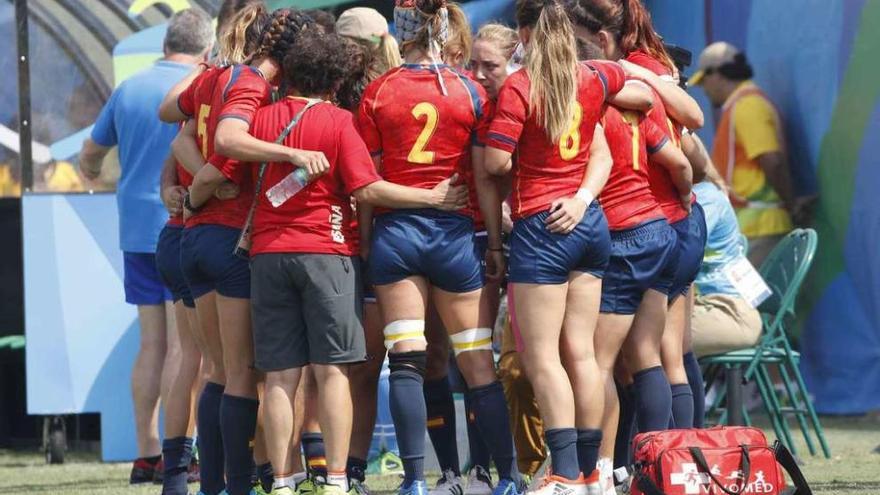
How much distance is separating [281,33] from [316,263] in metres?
0.83

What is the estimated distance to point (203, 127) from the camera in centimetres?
577

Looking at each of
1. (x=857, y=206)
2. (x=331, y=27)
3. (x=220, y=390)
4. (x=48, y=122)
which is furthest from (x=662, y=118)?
(x=48, y=122)

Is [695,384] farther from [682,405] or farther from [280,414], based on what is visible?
[280,414]

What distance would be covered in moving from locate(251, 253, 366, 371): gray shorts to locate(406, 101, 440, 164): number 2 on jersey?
0.40 m

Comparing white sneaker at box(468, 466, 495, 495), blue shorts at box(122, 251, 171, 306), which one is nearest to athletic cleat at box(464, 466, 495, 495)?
white sneaker at box(468, 466, 495, 495)

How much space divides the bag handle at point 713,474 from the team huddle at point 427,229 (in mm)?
466

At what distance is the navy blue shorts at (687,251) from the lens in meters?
5.86

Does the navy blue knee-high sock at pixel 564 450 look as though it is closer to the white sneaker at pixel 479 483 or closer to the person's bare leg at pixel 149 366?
the white sneaker at pixel 479 483

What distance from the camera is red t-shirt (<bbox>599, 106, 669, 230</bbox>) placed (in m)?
5.62

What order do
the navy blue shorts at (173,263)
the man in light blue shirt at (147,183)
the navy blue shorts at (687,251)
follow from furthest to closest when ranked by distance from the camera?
1. the man in light blue shirt at (147,183)
2. the navy blue shorts at (173,263)
3. the navy blue shorts at (687,251)

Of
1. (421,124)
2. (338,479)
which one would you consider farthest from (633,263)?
(338,479)

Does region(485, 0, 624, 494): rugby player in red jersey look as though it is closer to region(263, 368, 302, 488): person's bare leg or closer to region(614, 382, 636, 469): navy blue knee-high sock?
region(614, 382, 636, 469): navy blue knee-high sock

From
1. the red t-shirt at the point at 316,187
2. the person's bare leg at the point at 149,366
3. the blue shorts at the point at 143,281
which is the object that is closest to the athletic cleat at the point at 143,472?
the person's bare leg at the point at 149,366

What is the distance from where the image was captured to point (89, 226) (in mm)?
8484
